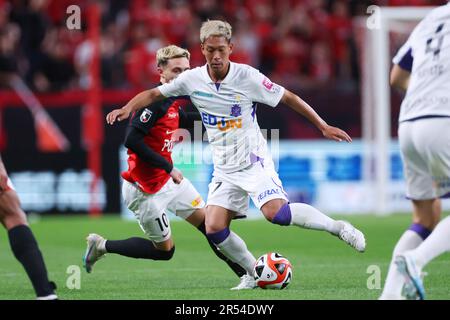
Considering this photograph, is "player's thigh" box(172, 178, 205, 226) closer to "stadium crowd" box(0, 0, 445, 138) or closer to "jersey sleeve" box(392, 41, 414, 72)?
"jersey sleeve" box(392, 41, 414, 72)

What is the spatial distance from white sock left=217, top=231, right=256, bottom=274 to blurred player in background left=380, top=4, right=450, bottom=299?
6.08ft

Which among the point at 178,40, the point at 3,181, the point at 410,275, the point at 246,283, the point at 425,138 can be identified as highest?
the point at 178,40

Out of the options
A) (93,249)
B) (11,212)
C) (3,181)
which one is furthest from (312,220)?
(3,181)

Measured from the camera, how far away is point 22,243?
6469mm

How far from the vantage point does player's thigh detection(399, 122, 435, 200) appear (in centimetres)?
609

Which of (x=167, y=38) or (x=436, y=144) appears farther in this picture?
(x=167, y=38)

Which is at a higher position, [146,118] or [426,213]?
[146,118]

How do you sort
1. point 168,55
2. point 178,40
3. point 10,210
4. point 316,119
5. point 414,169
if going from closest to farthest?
1. point 414,169
2. point 10,210
3. point 316,119
4. point 168,55
5. point 178,40

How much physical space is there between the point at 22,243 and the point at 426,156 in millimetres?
2656

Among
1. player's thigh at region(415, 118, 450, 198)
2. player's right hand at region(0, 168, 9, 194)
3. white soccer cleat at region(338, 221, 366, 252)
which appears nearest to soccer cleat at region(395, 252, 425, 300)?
player's thigh at region(415, 118, 450, 198)

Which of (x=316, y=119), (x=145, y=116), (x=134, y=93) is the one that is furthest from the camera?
(x=134, y=93)

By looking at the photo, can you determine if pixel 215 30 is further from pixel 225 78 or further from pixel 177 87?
pixel 177 87

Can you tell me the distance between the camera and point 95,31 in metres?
17.3
